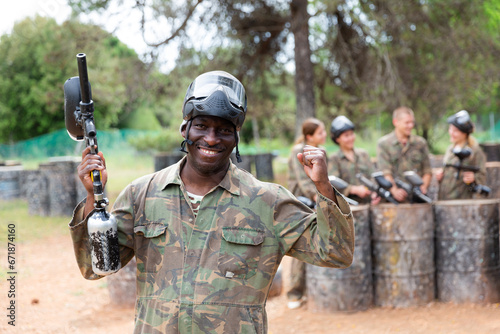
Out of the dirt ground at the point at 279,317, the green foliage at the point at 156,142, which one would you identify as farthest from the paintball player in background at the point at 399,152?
the green foliage at the point at 156,142

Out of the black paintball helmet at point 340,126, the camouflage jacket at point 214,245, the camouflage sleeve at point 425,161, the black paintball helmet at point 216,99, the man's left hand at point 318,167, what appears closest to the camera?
the man's left hand at point 318,167

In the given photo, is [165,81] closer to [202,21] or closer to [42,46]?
[202,21]

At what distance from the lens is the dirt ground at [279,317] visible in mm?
5309

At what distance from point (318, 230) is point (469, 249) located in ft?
13.7

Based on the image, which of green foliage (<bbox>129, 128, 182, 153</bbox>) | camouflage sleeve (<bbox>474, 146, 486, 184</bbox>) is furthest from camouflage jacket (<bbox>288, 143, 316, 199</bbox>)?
green foliage (<bbox>129, 128, 182, 153</bbox>)

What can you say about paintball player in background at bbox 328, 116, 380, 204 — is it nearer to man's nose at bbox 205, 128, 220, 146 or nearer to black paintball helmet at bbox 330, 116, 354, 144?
black paintball helmet at bbox 330, 116, 354, 144

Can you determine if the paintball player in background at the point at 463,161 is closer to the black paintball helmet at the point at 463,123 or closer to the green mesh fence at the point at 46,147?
the black paintball helmet at the point at 463,123

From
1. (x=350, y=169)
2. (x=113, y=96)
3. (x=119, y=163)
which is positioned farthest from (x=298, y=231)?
(x=119, y=163)

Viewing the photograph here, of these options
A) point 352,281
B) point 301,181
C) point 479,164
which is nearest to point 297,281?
point 352,281

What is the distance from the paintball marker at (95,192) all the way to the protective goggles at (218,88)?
0.45 m

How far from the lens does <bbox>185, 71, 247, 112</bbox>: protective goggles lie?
7.72 ft

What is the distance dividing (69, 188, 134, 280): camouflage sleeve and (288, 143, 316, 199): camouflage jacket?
355cm

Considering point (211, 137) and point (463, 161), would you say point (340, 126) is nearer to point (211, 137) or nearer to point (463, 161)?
point (463, 161)

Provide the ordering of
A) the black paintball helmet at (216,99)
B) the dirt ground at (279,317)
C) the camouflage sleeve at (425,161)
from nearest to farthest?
the black paintball helmet at (216,99), the dirt ground at (279,317), the camouflage sleeve at (425,161)
